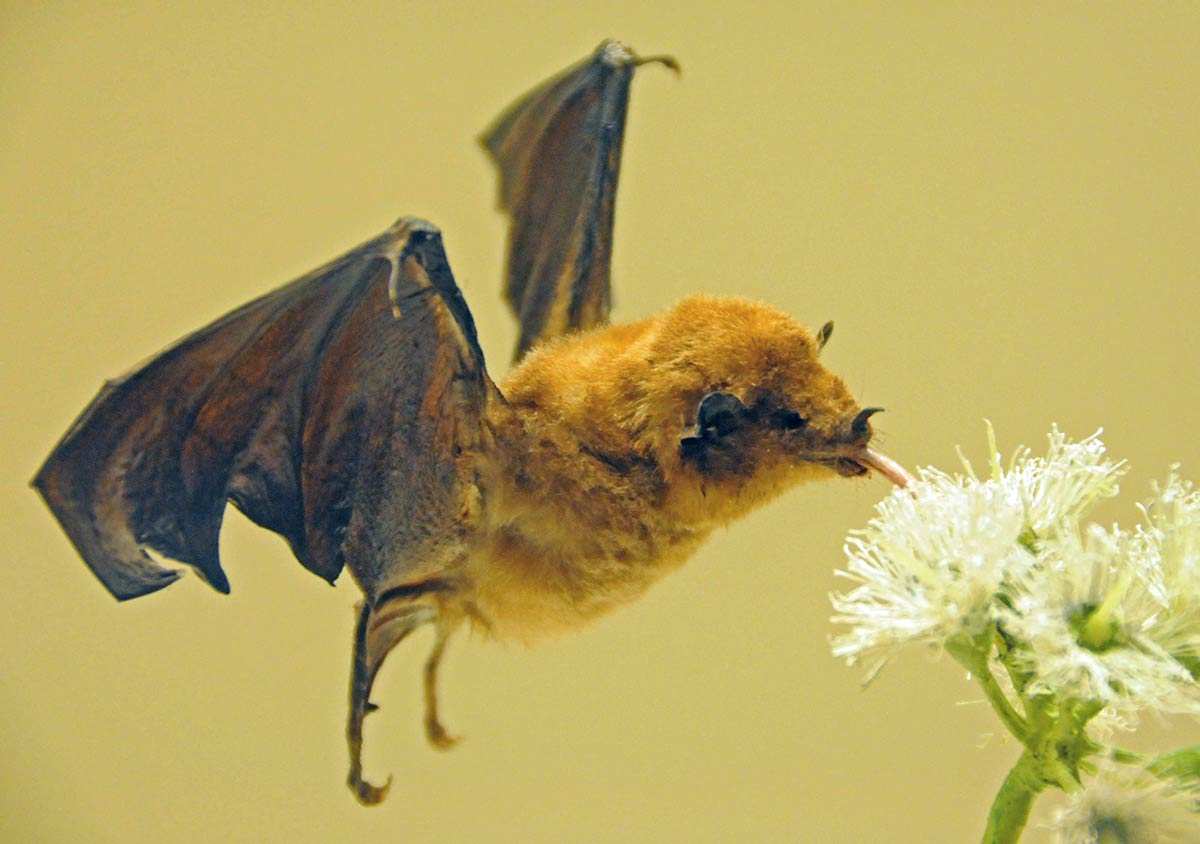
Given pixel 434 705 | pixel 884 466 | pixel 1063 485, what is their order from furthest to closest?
pixel 434 705, pixel 884 466, pixel 1063 485

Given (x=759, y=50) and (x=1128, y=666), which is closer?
(x=1128, y=666)

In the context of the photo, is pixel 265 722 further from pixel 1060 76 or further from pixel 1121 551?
pixel 1060 76

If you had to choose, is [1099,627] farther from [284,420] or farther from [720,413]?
[284,420]

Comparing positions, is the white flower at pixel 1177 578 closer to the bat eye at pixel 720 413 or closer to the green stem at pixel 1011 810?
the green stem at pixel 1011 810

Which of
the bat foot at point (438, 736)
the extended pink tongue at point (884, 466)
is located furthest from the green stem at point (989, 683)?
the bat foot at point (438, 736)

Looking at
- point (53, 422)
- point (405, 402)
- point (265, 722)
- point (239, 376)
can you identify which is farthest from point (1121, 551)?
point (53, 422)

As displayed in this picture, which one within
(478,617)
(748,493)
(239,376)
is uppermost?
(239,376)

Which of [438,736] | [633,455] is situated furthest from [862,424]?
[438,736]
